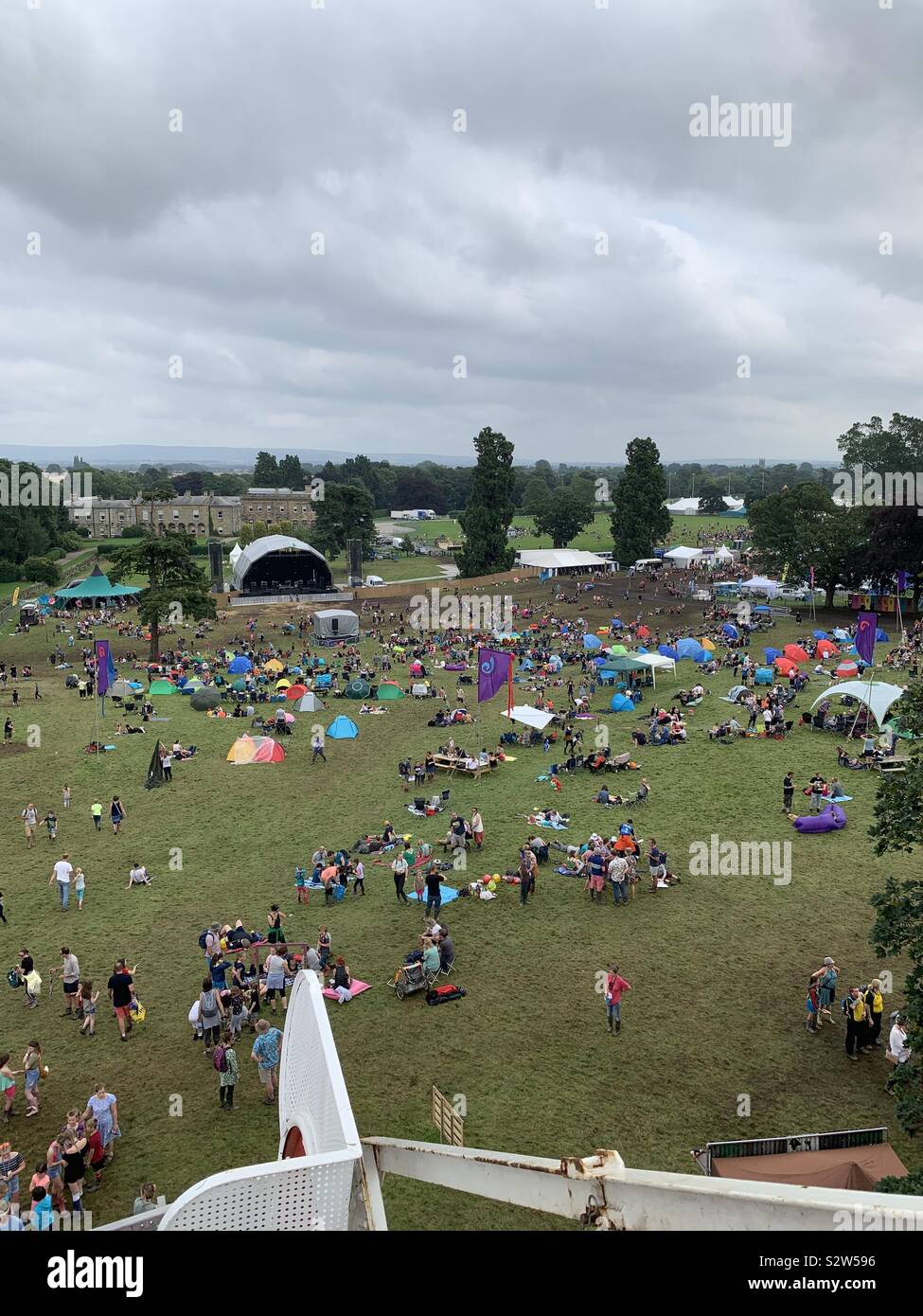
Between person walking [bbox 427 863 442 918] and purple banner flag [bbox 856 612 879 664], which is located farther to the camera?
purple banner flag [bbox 856 612 879 664]

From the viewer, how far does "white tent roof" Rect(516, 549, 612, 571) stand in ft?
248

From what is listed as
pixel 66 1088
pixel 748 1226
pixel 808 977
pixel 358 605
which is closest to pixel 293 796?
pixel 66 1088

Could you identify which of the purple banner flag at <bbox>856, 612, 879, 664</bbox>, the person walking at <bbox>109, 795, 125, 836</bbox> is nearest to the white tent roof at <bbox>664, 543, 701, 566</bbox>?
the purple banner flag at <bbox>856, 612, 879, 664</bbox>

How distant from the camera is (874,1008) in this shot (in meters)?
12.5

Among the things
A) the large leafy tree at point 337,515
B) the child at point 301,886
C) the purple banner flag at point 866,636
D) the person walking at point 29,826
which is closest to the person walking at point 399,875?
the child at point 301,886

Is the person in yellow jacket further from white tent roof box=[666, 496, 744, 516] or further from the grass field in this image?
white tent roof box=[666, 496, 744, 516]

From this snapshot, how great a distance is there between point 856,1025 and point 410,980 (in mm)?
6728

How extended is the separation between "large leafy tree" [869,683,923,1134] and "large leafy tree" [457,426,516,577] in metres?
62.8

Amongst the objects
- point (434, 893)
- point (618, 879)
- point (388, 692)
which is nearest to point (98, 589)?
point (388, 692)

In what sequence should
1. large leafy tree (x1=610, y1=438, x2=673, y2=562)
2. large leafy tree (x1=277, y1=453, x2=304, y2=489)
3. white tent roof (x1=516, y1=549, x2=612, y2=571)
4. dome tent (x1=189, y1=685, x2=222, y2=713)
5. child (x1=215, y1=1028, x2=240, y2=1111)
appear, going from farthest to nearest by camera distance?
large leafy tree (x1=277, y1=453, x2=304, y2=489) < large leafy tree (x1=610, y1=438, x2=673, y2=562) < white tent roof (x1=516, y1=549, x2=612, y2=571) < dome tent (x1=189, y1=685, x2=222, y2=713) < child (x1=215, y1=1028, x2=240, y2=1111)

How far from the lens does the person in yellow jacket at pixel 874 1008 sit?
1246cm

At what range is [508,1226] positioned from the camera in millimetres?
9258

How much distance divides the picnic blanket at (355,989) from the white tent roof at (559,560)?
62.6 m

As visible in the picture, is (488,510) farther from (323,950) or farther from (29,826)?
(323,950)
